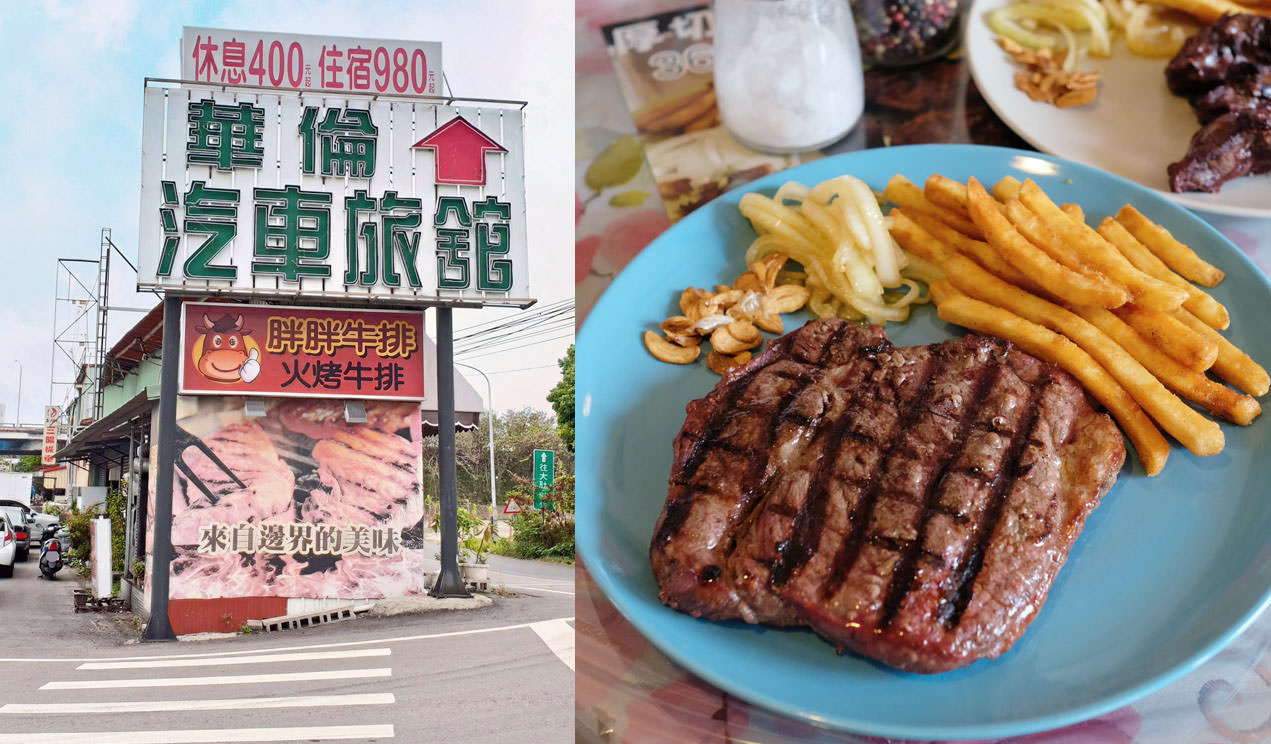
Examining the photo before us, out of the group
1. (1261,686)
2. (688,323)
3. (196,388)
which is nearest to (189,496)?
(196,388)

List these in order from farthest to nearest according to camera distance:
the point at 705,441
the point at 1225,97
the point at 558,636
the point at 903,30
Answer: the point at 903,30 → the point at 558,636 → the point at 1225,97 → the point at 705,441

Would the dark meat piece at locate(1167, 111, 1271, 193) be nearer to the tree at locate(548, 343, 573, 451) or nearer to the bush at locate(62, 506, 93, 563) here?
the tree at locate(548, 343, 573, 451)

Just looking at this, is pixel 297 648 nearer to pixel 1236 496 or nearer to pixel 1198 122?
pixel 1236 496

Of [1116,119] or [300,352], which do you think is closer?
[300,352]

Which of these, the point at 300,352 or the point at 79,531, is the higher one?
the point at 300,352

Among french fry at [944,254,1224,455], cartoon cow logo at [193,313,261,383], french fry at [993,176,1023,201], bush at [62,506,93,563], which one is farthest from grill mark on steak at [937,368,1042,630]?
bush at [62,506,93,563]

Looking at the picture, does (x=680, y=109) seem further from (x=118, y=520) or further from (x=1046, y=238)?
(x=118, y=520)

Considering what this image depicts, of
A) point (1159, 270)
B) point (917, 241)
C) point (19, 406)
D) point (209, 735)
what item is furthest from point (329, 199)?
point (1159, 270)

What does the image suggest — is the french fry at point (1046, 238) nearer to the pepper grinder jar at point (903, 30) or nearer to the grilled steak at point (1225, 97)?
the grilled steak at point (1225, 97)
